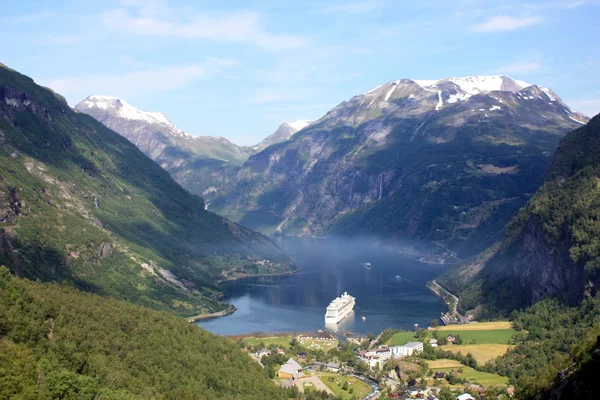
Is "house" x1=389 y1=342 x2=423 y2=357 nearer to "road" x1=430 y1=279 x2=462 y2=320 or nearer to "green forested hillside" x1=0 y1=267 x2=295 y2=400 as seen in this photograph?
"green forested hillside" x1=0 y1=267 x2=295 y2=400

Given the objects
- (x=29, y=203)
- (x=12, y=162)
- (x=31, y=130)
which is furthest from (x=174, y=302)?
(x=31, y=130)

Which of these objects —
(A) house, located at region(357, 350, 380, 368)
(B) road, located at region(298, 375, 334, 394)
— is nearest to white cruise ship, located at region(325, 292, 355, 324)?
(A) house, located at region(357, 350, 380, 368)

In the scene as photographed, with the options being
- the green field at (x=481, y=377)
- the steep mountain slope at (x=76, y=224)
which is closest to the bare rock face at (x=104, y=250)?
the steep mountain slope at (x=76, y=224)

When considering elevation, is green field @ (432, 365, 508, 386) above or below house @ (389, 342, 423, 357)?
below

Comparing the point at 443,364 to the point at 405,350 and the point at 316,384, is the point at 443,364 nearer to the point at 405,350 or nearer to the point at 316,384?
the point at 405,350

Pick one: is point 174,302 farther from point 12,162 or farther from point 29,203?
point 12,162

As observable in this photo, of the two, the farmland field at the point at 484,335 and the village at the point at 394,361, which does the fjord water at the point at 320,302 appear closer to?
the village at the point at 394,361

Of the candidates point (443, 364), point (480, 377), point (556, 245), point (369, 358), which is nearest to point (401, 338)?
point (369, 358)
